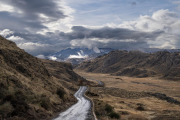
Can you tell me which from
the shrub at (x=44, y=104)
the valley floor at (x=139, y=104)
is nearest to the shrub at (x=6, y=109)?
the shrub at (x=44, y=104)

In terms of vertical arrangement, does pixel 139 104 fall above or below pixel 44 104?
below

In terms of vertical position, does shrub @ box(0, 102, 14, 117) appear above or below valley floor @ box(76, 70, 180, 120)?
above

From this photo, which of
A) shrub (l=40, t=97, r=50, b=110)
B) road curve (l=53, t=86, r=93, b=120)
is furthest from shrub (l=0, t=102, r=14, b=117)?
shrub (l=40, t=97, r=50, b=110)

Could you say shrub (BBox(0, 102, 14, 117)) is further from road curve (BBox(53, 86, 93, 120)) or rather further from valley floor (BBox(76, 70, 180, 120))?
valley floor (BBox(76, 70, 180, 120))

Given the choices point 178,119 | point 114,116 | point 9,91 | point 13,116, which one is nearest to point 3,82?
point 9,91

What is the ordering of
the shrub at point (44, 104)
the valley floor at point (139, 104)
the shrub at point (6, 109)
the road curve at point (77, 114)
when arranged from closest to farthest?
the shrub at point (6, 109), the road curve at point (77, 114), the shrub at point (44, 104), the valley floor at point (139, 104)

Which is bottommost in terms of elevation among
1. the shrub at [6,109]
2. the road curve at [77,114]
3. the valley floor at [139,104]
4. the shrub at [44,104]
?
the valley floor at [139,104]

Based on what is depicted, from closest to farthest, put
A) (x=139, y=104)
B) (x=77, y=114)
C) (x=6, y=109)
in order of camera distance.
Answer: (x=6, y=109) → (x=77, y=114) → (x=139, y=104)

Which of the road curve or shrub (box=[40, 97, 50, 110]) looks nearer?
the road curve

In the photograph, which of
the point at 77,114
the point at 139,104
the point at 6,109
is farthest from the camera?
the point at 139,104

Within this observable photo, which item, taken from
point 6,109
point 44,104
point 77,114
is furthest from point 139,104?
point 6,109

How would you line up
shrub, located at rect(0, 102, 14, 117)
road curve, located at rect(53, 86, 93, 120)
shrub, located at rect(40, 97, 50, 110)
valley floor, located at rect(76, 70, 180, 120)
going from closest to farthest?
shrub, located at rect(0, 102, 14, 117)
road curve, located at rect(53, 86, 93, 120)
shrub, located at rect(40, 97, 50, 110)
valley floor, located at rect(76, 70, 180, 120)

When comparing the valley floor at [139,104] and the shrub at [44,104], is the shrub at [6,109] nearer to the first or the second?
the shrub at [44,104]

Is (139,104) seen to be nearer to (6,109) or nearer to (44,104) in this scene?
(44,104)
